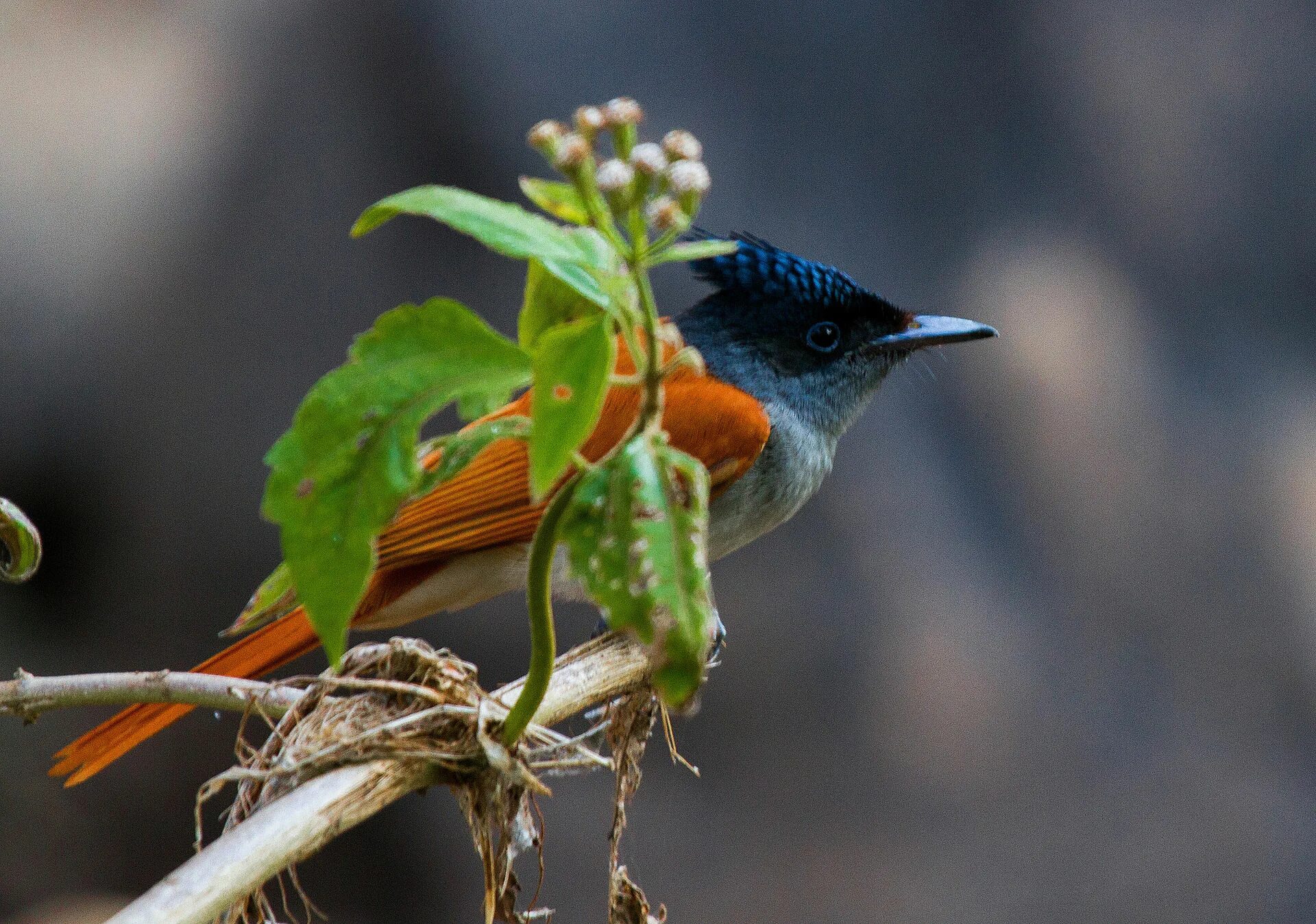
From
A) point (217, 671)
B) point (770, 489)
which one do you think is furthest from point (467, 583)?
point (770, 489)

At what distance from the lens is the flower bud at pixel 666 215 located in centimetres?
51

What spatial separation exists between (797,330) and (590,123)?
1.23 meters

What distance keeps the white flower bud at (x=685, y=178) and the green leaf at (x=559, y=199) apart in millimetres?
52

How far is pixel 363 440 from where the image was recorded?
1.77ft

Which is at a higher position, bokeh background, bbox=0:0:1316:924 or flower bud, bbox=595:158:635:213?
flower bud, bbox=595:158:635:213

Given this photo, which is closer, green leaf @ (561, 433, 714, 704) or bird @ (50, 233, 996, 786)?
green leaf @ (561, 433, 714, 704)

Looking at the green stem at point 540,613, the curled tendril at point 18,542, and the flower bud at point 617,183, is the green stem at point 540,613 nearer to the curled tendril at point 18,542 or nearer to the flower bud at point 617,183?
the flower bud at point 617,183

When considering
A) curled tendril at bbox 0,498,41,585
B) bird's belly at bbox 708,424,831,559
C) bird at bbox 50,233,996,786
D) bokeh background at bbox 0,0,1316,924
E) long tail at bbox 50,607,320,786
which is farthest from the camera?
bokeh background at bbox 0,0,1316,924

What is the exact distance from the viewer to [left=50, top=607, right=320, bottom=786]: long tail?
46.1 inches

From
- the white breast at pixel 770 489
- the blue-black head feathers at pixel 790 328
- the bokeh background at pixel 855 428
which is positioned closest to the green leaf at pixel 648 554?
the white breast at pixel 770 489

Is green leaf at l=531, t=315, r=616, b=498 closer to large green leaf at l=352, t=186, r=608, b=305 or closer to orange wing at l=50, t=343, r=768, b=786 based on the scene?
large green leaf at l=352, t=186, r=608, b=305

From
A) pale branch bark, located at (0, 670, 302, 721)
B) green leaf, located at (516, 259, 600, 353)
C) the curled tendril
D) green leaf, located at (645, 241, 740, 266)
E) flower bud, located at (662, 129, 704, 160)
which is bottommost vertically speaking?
pale branch bark, located at (0, 670, 302, 721)

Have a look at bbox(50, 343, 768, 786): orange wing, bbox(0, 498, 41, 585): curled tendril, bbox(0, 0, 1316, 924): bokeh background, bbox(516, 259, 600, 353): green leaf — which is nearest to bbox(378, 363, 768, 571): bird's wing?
bbox(50, 343, 768, 786): orange wing

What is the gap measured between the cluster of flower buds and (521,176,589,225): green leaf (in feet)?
0.11
